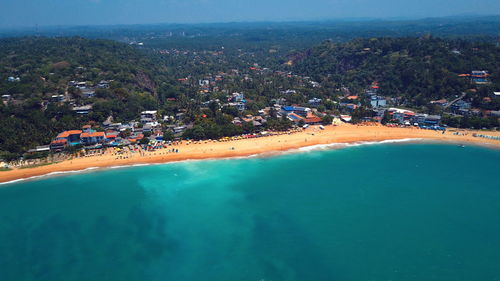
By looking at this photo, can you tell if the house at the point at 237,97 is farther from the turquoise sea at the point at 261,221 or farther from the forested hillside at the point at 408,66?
the forested hillside at the point at 408,66

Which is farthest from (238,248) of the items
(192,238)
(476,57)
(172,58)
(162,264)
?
(172,58)

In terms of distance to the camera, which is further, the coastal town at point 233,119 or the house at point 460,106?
the house at point 460,106

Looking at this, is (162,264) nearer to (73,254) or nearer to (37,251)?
(73,254)

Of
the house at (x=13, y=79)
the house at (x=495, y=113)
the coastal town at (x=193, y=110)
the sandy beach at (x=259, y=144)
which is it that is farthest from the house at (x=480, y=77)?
the house at (x=13, y=79)

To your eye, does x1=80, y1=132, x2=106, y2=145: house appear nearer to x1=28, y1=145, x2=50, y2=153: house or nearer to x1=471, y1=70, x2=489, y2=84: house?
x1=28, y1=145, x2=50, y2=153: house

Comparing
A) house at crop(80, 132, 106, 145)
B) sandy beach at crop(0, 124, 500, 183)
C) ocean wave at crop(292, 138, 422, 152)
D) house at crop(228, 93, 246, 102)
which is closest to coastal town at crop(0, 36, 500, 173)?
house at crop(80, 132, 106, 145)
